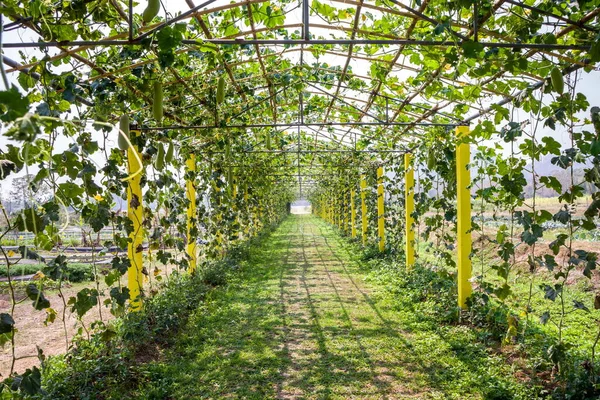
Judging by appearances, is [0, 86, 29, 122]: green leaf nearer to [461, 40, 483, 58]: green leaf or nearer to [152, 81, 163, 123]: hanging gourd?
[152, 81, 163, 123]: hanging gourd

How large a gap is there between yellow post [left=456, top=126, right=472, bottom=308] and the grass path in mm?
537

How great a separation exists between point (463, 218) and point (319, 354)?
7.63 ft

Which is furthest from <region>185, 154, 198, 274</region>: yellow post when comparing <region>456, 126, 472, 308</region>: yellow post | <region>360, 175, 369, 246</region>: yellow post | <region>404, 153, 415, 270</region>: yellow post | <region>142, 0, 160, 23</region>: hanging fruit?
<region>360, 175, 369, 246</region>: yellow post

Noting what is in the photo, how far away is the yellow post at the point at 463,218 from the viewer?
5.25 metres

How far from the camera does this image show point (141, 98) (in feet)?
14.6

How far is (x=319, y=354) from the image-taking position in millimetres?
4535

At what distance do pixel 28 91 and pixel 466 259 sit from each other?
184 inches

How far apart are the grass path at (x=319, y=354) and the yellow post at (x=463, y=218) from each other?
537mm

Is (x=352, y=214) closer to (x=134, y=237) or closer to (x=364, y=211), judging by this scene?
(x=364, y=211)

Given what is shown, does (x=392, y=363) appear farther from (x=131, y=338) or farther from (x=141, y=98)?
(x=141, y=98)

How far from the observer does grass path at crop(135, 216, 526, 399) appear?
3.69 m

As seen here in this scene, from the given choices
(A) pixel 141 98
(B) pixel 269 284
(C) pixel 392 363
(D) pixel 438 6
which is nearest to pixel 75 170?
(A) pixel 141 98

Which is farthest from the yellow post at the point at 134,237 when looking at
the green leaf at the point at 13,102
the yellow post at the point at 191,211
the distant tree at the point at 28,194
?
the green leaf at the point at 13,102

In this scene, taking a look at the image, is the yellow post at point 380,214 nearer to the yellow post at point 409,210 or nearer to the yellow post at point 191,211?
the yellow post at point 409,210
